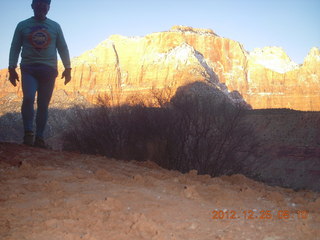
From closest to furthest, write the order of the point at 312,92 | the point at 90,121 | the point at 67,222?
the point at 67,222, the point at 90,121, the point at 312,92

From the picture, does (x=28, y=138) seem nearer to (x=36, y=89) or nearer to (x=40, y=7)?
(x=36, y=89)

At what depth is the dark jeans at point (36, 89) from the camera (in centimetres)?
585

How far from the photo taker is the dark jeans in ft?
19.2

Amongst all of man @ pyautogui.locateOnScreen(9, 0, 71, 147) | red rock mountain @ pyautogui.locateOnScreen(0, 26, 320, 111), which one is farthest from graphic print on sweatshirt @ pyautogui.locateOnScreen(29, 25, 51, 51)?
red rock mountain @ pyautogui.locateOnScreen(0, 26, 320, 111)

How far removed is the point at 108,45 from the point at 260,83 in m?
52.6

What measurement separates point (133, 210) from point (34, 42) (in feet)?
13.8

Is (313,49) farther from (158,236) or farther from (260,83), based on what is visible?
(158,236)

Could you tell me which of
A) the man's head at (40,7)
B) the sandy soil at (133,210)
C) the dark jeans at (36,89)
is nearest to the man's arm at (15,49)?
the dark jeans at (36,89)

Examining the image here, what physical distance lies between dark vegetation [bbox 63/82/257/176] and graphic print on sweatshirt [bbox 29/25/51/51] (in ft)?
9.27

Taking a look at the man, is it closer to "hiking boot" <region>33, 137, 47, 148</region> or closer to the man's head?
the man's head

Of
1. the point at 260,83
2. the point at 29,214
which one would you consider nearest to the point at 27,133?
the point at 29,214

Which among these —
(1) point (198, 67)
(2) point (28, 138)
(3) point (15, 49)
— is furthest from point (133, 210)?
(1) point (198, 67)

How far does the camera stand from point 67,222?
2.22 m

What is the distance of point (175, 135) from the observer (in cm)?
754
